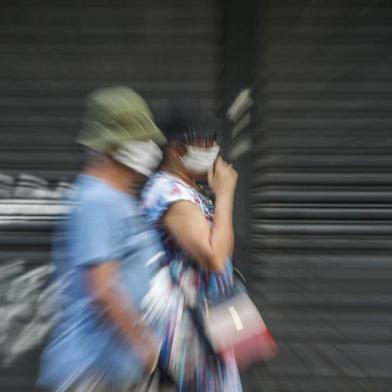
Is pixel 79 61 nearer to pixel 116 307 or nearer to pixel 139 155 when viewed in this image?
pixel 139 155

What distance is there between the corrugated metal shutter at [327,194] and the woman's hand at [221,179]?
3.29 feet

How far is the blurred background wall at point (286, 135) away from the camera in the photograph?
9.98 ft

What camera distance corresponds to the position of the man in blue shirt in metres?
1.65

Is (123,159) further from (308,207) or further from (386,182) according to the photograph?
(386,182)

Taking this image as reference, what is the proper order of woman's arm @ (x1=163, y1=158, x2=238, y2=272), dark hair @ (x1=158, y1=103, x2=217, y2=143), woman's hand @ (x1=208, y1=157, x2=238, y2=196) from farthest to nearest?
woman's hand @ (x1=208, y1=157, x2=238, y2=196)
dark hair @ (x1=158, y1=103, x2=217, y2=143)
woman's arm @ (x1=163, y1=158, x2=238, y2=272)

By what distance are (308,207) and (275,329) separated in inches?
28.4

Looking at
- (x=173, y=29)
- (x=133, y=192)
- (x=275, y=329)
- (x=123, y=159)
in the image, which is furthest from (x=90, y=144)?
(x=275, y=329)

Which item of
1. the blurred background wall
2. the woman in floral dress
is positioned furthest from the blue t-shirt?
the blurred background wall

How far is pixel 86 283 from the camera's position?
5.44ft

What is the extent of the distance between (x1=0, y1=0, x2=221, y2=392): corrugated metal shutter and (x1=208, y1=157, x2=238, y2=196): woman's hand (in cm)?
104

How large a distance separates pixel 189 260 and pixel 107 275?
303 millimetres

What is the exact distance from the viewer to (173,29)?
3.05 metres

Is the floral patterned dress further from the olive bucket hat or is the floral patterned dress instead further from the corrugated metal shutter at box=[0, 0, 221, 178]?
the corrugated metal shutter at box=[0, 0, 221, 178]

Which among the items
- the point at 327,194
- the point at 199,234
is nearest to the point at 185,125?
the point at 199,234
